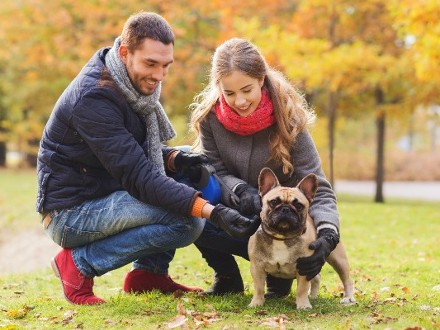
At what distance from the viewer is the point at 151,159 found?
484 centimetres

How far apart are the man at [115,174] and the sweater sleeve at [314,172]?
0.62m

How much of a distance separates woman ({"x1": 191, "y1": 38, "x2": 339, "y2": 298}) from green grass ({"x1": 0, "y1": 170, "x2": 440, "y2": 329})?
0.37 meters

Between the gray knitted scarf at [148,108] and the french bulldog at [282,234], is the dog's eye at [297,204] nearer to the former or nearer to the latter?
the french bulldog at [282,234]

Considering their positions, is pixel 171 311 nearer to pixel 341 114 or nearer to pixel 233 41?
pixel 233 41

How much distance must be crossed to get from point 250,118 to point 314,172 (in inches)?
25.3

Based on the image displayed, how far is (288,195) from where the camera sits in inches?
177

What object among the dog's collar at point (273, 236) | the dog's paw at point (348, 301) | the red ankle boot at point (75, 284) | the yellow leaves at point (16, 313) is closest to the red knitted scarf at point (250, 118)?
the dog's collar at point (273, 236)

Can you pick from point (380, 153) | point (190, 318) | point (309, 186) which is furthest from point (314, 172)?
point (380, 153)

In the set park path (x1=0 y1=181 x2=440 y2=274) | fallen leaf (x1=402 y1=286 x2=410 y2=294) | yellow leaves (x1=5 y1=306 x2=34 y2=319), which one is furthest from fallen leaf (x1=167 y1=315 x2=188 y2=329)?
park path (x1=0 y1=181 x2=440 y2=274)

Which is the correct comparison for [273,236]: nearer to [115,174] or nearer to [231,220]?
[231,220]

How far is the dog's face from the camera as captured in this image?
4387 mm

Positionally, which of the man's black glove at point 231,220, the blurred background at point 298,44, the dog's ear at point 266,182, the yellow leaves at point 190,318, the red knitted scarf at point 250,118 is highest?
the blurred background at point 298,44

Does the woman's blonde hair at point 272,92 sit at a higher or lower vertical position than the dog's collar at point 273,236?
higher

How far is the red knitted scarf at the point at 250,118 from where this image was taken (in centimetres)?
479
